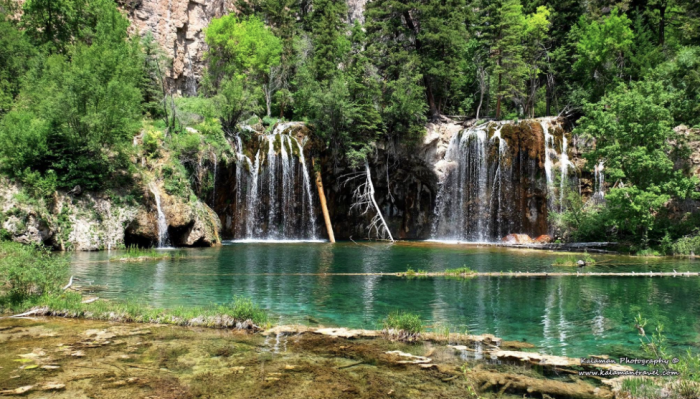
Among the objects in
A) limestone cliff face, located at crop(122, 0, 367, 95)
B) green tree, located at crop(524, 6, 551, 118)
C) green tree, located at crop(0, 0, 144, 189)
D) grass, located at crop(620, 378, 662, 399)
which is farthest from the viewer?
limestone cliff face, located at crop(122, 0, 367, 95)

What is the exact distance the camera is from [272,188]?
32531mm

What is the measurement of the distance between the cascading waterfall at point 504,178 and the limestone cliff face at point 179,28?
92.8 feet

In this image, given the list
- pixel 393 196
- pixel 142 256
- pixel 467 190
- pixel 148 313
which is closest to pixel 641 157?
pixel 467 190

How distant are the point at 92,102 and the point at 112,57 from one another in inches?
124

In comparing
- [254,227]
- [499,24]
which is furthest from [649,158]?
[254,227]

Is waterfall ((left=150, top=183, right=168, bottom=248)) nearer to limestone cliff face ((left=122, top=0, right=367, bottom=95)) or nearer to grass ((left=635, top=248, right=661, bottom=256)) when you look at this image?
limestone cliff face ((left=122, top=0, right=367, bottom=95))

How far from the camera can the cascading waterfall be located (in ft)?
101

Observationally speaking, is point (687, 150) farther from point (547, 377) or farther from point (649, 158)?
point (547, 377)

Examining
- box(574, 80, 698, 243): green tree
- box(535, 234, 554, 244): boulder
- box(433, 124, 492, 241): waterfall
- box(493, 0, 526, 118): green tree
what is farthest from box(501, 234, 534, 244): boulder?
box(493, 0, 526, 118): green tree

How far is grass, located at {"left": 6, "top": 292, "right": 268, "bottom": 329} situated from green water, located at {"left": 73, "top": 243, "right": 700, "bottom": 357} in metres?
1.00

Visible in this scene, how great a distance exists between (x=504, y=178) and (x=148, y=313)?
2791 centimetres

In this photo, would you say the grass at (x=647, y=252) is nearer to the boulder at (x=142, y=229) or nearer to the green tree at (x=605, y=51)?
the green tree at (x=605, y=51)

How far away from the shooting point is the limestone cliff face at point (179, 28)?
137 feet

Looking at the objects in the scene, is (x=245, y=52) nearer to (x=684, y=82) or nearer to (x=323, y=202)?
(x=323, y=202)
